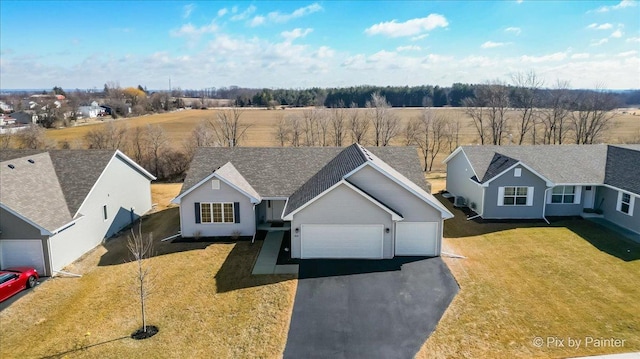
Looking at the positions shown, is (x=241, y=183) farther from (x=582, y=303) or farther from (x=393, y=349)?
(x=582, y=303)

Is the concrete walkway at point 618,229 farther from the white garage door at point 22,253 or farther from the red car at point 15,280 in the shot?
the white garage door at point 22,253

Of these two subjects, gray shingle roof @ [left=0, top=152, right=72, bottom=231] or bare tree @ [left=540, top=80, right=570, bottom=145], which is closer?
gray shingle roof @ [left=0, top=152, right=72, bottom=231]

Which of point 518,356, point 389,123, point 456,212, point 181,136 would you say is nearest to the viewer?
point 518,356

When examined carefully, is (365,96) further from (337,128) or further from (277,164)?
(277,164)

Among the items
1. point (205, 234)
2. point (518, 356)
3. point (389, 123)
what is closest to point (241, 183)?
point (205, 234)

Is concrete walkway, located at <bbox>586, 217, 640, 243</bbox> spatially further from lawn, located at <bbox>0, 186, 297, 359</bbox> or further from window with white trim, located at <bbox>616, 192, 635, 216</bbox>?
lawn, located at <bbox>0, 186, 297, 359</bbox>

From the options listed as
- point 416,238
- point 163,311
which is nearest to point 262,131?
point 416,238

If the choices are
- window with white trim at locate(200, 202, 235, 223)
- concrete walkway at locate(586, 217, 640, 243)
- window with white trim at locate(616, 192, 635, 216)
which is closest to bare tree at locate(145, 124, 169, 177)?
window with white trim at locate(200, 202, 235, 223)
